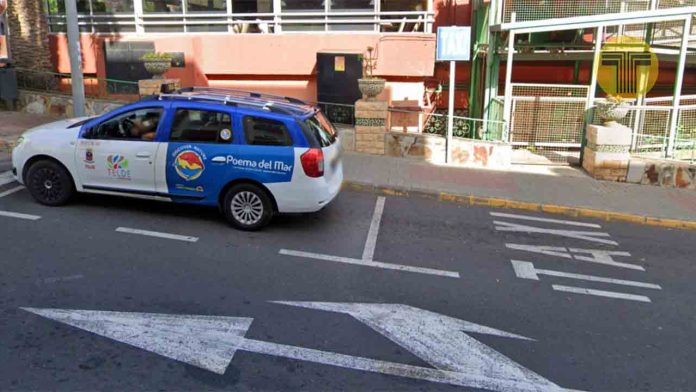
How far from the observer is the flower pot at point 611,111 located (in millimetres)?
10391

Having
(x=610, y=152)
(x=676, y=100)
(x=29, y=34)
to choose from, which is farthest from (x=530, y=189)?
(x=29, y=34)

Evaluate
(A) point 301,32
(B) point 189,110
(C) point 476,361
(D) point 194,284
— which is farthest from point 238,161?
(A) point 301,32

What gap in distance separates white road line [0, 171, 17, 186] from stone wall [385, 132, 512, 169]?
6857 millimetres

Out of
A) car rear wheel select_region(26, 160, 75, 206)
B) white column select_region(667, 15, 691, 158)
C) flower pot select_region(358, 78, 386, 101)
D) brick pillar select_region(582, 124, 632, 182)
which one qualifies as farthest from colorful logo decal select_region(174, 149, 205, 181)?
white column select_region(667, 15, 691, 158)

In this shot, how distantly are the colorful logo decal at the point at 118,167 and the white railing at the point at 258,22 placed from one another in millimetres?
7906

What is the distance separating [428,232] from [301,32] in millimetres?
8059

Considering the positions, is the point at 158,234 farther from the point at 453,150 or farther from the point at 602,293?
the point at 453,150

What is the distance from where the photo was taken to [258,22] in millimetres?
13695

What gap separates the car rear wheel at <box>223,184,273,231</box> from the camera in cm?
669

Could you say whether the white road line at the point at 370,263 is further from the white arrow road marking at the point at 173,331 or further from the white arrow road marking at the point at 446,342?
the white arrow road marking at the point at 173,331

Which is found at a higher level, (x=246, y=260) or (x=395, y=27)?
(x=395, y=27)

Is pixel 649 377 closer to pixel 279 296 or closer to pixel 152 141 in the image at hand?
pixel 279 296

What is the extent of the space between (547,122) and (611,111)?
1.48m

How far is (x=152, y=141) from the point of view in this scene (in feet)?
22.2
